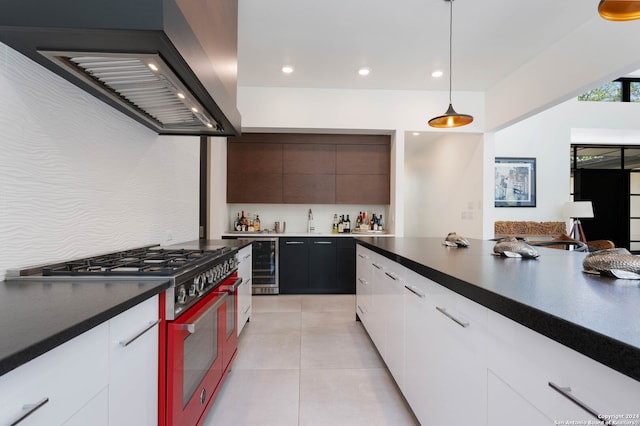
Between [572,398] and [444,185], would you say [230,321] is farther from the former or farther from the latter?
[444,185]

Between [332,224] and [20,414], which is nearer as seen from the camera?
[20,414]

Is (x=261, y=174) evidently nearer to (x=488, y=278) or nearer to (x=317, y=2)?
(x=317, y=2)

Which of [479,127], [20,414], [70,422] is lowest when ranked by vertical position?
[70,422]

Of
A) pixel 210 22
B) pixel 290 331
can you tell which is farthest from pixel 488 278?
pixel 290 331

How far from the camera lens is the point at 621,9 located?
1.56 m

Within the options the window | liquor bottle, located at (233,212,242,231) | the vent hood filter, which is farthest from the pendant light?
the window

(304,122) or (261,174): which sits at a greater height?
(304,122)

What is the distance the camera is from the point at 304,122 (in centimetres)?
450

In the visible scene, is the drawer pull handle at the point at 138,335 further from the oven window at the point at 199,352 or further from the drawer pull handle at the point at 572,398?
the drawer pull handle at the point at 572,398

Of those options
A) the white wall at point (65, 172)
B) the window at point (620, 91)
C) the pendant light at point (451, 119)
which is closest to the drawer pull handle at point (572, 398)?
the white wall at point (65, 172)

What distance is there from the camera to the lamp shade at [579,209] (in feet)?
17.7

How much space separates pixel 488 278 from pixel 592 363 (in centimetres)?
51

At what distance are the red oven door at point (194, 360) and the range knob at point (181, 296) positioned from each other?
0.19 feet

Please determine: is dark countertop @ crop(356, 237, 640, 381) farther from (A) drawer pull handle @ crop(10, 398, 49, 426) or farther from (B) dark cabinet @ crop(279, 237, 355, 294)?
(B) dark cabinet @ crop(279, 237, 355, 294)
